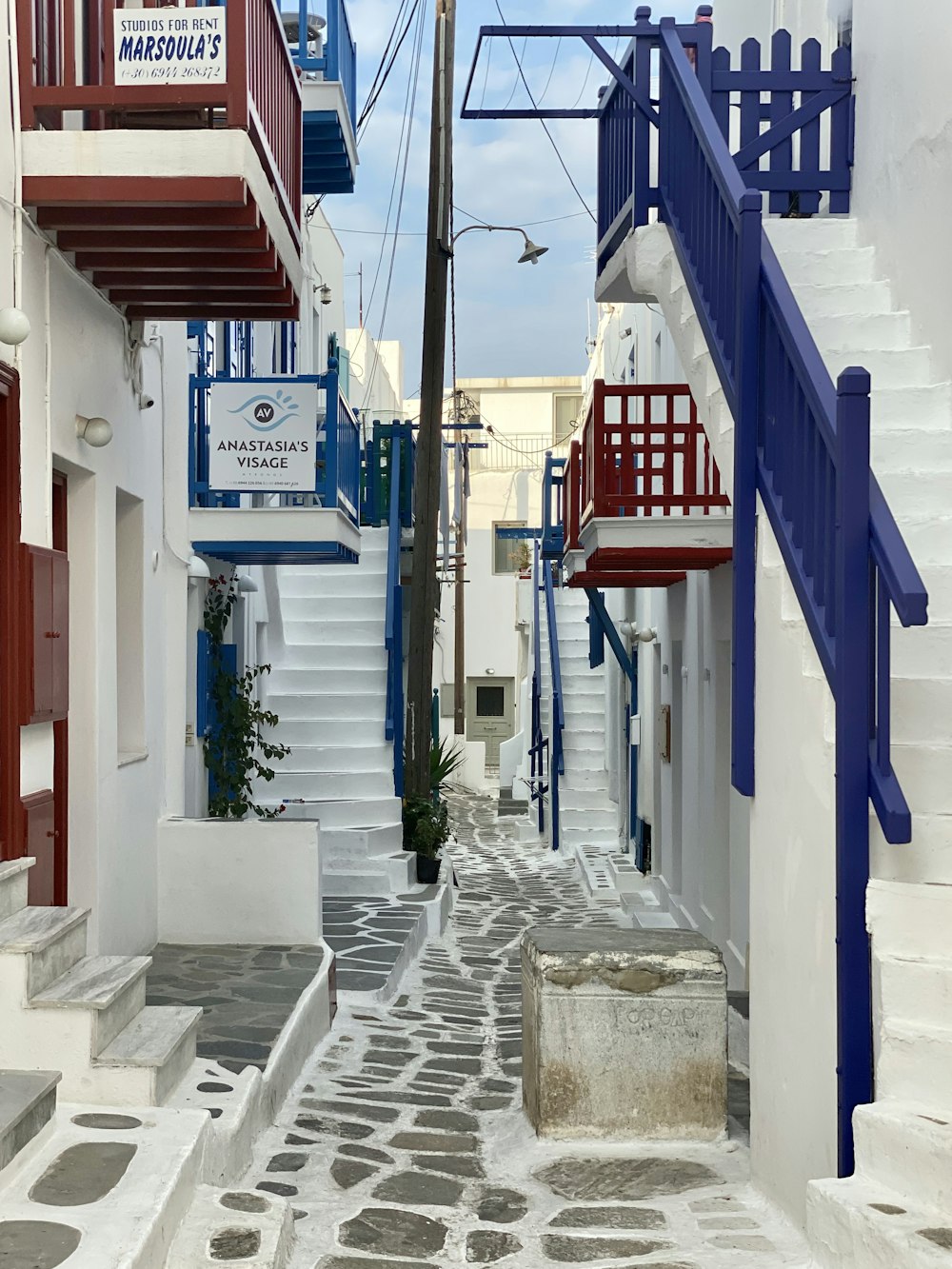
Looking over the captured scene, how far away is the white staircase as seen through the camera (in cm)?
1222

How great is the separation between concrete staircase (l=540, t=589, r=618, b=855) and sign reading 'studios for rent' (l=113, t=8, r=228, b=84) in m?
12.7

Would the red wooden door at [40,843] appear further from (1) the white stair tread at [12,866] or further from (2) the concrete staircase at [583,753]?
(2) the concrete staircase at [583,753]

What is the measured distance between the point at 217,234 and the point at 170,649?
3.83 meters

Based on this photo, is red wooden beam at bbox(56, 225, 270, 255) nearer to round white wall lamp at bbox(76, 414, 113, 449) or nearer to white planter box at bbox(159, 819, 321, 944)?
round white wall lamp at bbox(76, 414, 113, 449)

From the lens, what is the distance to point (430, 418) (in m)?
13.3

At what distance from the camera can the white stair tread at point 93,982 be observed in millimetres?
4486

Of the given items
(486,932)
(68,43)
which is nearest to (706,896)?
(486,932)

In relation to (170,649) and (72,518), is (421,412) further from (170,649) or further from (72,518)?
(72,518)

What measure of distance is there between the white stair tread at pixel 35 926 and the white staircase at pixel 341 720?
6862 millimetres

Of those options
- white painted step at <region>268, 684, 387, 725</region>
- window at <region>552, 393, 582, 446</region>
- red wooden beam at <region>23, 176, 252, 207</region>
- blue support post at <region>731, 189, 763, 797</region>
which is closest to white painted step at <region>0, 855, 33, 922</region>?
red wooden beam at <region>23, 176, 252, 207</region>

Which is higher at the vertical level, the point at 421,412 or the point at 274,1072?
the point at 421,412

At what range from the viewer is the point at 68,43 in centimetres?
554

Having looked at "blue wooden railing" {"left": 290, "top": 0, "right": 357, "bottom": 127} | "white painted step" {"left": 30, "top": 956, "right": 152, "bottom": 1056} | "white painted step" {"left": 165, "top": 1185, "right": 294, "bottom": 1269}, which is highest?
"blue wooden railing" {"left": 290, "top": 0, "right": 357, "bottom": 127}

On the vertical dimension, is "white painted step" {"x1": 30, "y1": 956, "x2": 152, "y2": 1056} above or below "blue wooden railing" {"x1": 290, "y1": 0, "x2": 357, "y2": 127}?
below
